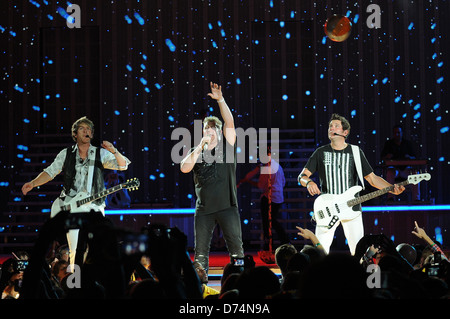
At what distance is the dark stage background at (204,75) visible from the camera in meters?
12.1

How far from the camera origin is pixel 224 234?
18.7ft

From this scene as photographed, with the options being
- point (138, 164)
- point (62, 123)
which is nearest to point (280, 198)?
point (138, 164)

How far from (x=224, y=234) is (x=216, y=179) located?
514 mm

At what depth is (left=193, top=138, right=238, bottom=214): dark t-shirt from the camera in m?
5.69

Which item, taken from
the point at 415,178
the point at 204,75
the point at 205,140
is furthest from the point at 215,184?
the point at 204,75

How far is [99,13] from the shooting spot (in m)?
12.6

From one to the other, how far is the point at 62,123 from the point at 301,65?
5.10 meters

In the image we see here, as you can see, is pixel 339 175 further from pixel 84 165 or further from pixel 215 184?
pixel 84 165

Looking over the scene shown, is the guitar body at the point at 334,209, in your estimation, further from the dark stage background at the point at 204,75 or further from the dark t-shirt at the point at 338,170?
the dark stage background at the point at 204,75

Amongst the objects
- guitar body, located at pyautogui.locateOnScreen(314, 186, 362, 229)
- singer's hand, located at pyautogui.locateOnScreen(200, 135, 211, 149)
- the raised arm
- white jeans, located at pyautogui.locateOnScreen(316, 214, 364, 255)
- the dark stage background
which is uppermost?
the dark stage background

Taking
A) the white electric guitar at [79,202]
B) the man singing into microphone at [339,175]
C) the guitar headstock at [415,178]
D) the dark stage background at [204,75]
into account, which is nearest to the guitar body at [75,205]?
the white electric guitar at [79,202]

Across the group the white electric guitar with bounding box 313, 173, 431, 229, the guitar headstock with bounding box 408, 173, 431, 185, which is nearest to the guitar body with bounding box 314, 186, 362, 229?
the white electric guitar with bounding box 313, 173, 431, 229

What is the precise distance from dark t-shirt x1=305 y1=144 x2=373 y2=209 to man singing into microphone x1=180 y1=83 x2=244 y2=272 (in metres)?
1.01

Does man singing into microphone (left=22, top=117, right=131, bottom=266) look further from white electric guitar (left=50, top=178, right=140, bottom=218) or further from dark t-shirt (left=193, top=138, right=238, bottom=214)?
dark t-shirt (left=193, top=138, right=238, bottom=214)
